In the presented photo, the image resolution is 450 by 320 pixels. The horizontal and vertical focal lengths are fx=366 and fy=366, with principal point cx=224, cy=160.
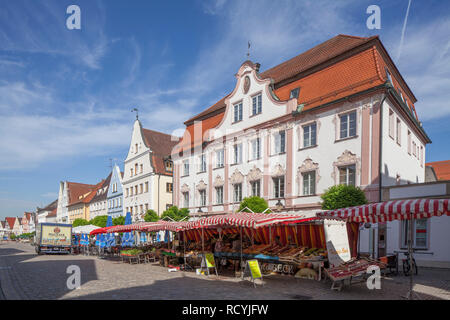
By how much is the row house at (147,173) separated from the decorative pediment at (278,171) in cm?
1669

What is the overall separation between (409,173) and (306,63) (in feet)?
31.0

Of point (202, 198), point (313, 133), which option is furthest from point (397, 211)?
point (202, 198)

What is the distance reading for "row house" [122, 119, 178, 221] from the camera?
39.7m

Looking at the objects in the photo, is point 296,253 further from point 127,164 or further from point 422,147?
point 127,164

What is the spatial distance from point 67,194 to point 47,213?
28.0 m

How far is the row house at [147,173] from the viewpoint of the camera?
39.7 metres

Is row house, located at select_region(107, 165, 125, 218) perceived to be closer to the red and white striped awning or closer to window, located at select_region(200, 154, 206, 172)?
window, located at select_region(200, 154, 206, 172)

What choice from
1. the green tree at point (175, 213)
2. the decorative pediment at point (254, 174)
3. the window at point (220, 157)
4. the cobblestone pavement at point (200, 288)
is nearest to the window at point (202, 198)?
the green tree at point (175, 213)

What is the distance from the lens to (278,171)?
73.8ft

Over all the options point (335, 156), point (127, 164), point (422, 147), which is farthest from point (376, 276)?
point (127, 164)

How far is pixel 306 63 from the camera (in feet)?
79.4

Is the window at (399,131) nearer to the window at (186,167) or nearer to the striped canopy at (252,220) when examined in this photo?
the striped canopy at (252,220)

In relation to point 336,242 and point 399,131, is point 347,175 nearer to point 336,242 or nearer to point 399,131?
point 399,131

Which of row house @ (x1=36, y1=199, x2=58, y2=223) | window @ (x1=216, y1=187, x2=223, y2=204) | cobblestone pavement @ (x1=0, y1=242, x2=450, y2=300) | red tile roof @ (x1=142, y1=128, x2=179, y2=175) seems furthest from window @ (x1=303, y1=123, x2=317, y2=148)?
row house @ (x1=36, y1=199, x2=58, y2=223)
